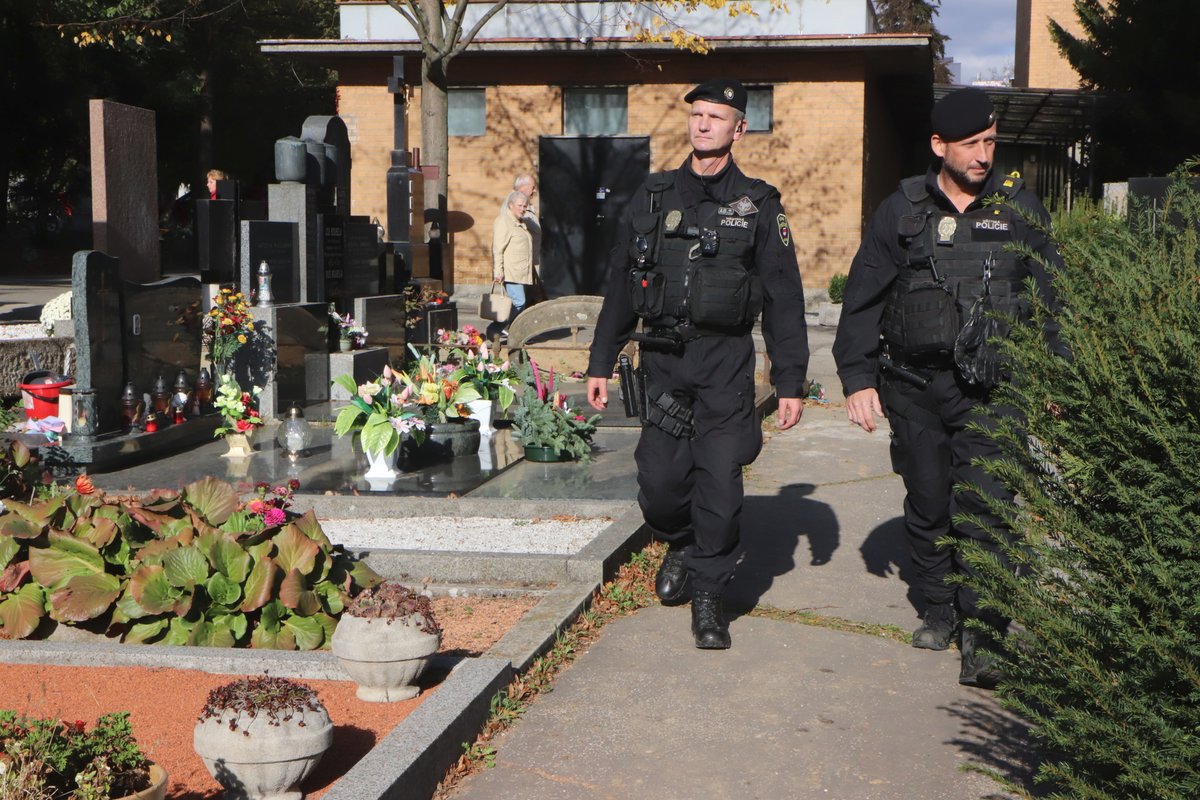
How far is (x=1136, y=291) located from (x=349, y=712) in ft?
8.48

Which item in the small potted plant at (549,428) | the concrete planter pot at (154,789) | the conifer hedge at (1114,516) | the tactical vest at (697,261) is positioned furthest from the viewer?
the small potted plant at (549,428)

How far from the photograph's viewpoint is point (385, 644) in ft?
13.6

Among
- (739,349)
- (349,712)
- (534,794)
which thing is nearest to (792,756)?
(534,794)

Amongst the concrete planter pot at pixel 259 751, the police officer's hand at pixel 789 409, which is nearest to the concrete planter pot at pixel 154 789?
the concrete planter pot at pixel 259 751

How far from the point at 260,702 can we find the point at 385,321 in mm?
10117

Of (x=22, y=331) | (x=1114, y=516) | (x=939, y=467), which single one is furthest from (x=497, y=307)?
(x=1114, y=516)

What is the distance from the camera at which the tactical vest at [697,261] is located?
5.24m

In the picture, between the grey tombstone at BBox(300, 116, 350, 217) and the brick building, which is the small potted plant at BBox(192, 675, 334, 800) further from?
the brick building

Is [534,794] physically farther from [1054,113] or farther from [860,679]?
[1054,113]

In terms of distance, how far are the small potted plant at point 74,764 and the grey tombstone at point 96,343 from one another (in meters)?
5.96

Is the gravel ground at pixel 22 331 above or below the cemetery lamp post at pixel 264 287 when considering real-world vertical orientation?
below

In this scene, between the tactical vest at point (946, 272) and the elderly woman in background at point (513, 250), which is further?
the elderly woman in background at point (513, 250)

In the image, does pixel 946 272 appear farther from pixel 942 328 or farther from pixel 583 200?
pixel 583 200

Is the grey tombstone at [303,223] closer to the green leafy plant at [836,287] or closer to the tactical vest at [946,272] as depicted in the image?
the tactical vest at [946,272]
